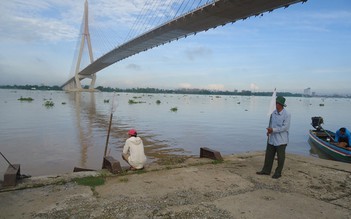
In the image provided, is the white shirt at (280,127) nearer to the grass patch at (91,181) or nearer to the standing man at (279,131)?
the standing man at (279,131)

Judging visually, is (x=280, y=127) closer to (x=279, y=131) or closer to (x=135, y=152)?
(x=279, y=131)

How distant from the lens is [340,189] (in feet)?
18.6

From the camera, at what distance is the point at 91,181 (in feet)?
18.4

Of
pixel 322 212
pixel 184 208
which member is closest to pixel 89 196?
pixel 184 208

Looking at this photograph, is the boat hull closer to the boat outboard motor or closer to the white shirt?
the boat outboard motor

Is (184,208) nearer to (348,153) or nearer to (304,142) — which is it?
(348,153)

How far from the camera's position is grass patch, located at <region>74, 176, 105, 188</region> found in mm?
5500

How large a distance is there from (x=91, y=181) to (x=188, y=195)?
198 centimetres

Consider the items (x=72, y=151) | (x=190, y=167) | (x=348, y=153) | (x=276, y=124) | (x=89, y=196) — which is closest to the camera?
(x=89, y=196)

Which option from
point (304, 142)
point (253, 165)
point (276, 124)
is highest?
point (276, 124)

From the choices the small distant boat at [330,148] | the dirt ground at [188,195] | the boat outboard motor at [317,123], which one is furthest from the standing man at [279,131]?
the boat outboard motor at [317,123]

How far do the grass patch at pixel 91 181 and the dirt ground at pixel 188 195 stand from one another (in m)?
0.12

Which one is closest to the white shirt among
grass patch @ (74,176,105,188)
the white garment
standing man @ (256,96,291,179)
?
standing man @ (256,96,291,179)

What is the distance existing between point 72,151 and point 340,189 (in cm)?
942
